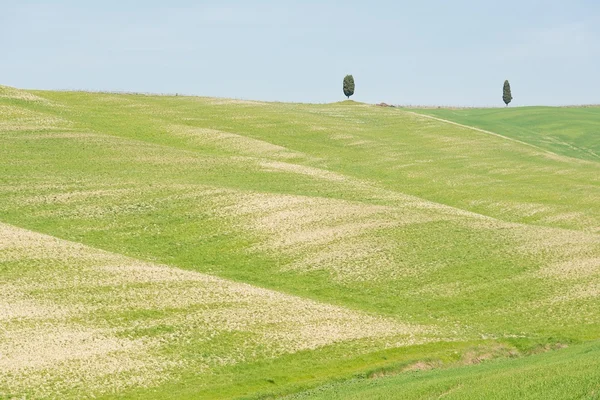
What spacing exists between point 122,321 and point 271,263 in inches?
667

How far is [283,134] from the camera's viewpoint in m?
114

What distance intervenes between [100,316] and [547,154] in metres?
91.3

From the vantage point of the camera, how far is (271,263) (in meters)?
55.9

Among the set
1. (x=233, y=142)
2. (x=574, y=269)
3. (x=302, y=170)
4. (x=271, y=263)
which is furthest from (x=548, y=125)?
(x=271, y=263)

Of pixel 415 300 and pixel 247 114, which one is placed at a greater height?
pixel 247 114

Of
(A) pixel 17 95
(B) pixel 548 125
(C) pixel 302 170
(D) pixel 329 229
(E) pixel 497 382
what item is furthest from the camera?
(B) pixel 548 125

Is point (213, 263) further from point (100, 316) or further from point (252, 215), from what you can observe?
point (100, 316)

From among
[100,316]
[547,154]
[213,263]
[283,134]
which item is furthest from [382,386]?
[547,154]

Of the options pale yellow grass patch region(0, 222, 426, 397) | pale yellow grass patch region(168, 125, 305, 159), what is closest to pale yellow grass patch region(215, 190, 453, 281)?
pale yellow grass patch region(0, 222, 426, 397)

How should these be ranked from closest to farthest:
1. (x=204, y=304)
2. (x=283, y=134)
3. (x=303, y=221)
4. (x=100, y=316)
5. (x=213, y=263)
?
(x=100, y=316) < (x=204, y=304) < (x=213, y=263) < (x=303, y=221) < (x=283, y=134)

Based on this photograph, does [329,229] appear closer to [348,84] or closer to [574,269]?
[574,269]

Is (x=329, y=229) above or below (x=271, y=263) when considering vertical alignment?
above

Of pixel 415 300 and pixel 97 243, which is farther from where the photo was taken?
pixel 97 243

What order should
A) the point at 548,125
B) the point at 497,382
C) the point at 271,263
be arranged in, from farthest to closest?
the point at 548,125 < the point at 271,263 < the point at 497,382
